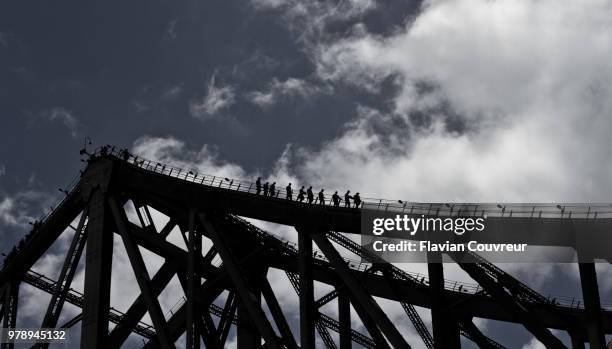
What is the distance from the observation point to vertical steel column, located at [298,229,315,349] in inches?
1676

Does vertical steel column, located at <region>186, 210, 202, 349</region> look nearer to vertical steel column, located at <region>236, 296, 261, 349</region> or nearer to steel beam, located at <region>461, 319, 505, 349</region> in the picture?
vertical steel column, located at <region>236, 296, 261, 349</region>

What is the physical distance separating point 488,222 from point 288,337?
1137 cm

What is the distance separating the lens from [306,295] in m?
43.5

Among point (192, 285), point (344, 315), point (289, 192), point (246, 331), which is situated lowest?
point (344, 315)

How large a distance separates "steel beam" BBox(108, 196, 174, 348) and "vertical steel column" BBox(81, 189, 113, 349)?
1.02m

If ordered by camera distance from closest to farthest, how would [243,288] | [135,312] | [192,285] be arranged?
[243,288], [192,285], [135,312]

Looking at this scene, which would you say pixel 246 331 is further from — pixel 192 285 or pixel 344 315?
pixel 344 315

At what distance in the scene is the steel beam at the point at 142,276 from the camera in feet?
156

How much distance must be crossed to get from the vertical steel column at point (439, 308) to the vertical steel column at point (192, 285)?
1351cm

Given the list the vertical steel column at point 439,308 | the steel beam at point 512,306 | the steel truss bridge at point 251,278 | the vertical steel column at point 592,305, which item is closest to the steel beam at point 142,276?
the steel truss bridge at point 251,278

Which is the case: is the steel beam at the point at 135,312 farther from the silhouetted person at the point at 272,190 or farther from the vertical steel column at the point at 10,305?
the vertical steel column at the point at 10,305

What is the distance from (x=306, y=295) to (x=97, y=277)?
603 inches

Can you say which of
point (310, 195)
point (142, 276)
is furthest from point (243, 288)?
point (142, 276)

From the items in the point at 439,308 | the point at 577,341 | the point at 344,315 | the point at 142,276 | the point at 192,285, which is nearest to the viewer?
the point at 439,308
